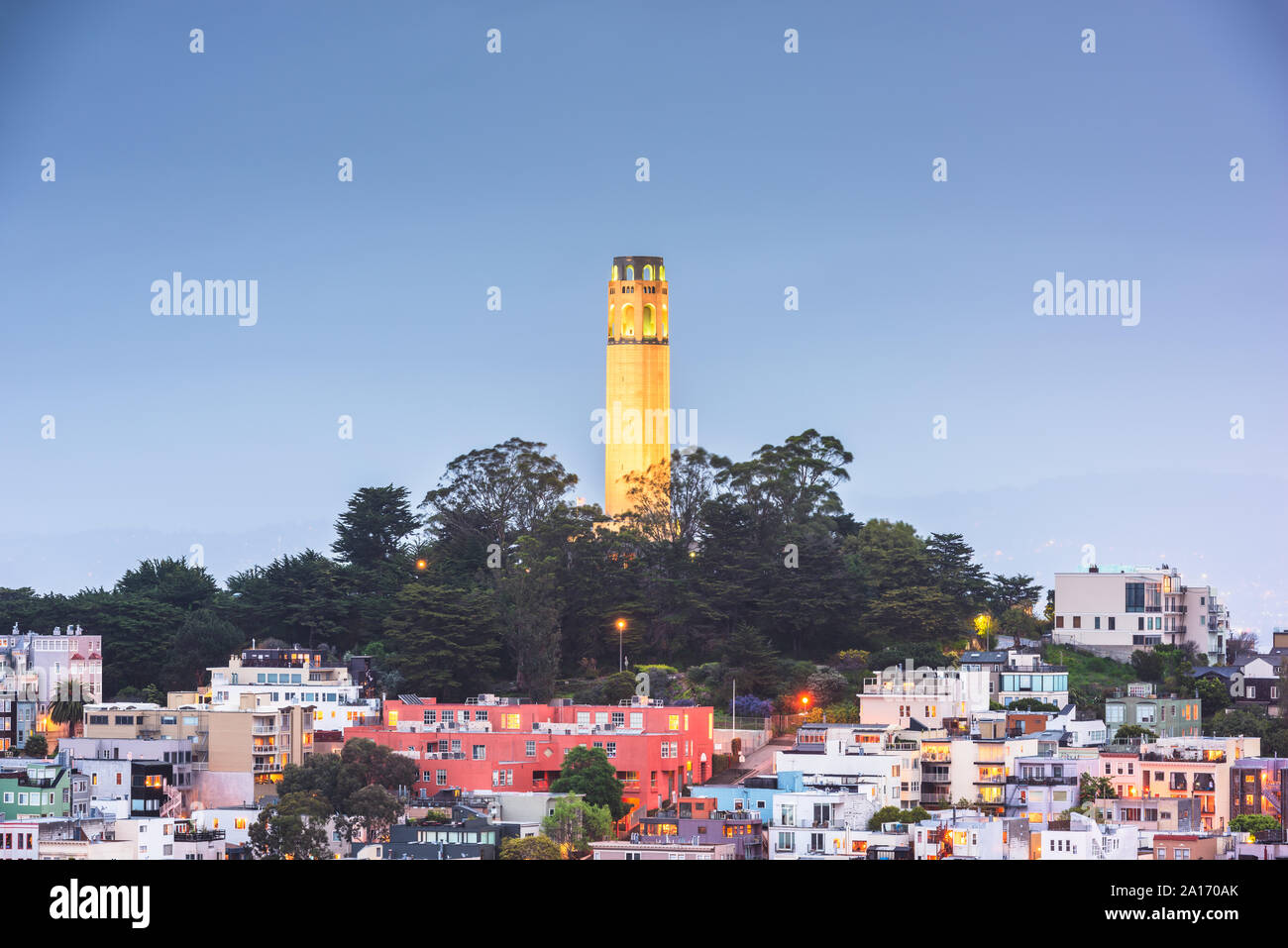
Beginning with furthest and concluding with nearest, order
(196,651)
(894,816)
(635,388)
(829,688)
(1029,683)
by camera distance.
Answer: (635,388) < (196,651) < (1029,683) < (829,688) < (894,816)

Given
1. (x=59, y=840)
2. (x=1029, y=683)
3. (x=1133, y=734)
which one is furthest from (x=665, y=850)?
(x=1029, y=683)

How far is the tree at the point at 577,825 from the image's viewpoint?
44.9 metres

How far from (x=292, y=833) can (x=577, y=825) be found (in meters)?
5.91

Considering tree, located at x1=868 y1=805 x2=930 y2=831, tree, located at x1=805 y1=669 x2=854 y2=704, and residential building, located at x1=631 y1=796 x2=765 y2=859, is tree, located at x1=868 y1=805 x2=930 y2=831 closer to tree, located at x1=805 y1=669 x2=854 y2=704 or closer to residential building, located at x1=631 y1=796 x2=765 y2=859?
residential building, located at x1=631 y1=796 x2=765 y2=859

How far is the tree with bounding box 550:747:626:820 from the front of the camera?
48250 millimetres

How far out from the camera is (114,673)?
6288 centimetres

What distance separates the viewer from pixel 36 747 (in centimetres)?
5538

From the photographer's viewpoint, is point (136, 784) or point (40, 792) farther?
point (136, 784)

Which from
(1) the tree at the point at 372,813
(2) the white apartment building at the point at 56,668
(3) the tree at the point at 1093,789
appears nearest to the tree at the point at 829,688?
(3) the tree at the point at 1093,789

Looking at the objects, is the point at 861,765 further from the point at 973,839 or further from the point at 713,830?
the point at 973,839

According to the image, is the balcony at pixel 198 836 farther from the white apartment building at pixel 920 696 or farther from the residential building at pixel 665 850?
the white apartment building at pixel 920 696

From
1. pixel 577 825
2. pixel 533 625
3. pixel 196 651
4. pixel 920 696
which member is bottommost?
pixel 577 825
